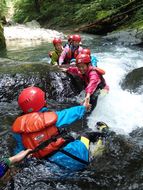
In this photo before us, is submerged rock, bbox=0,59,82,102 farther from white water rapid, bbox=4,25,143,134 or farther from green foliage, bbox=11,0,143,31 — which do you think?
green foliage, bbox=11,0,143,31

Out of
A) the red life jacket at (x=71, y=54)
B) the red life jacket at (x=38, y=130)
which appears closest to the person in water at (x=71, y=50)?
the red life jacket at (x=71, y=54)

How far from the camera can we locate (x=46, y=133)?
14.0 ft

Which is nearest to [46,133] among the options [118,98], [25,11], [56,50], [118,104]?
[118,104]

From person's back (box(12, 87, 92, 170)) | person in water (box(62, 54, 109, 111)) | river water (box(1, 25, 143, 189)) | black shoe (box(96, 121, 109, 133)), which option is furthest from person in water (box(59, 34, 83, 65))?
person's back (box(12, 87, 92, 170))

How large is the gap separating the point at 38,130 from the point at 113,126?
314cm

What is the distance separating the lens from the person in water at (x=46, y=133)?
417cm

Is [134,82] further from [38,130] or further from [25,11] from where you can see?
[25,11]

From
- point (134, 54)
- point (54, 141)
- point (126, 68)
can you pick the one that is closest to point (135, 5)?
point (134, 54)

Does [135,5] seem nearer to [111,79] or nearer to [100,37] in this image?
[100,37]

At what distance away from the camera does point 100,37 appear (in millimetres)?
16797

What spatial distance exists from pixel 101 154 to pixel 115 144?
423 mm

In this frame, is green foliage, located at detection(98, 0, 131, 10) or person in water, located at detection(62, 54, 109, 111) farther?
green foliage, located at detection(98, 0, 131, 10)

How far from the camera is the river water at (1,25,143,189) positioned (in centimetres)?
448

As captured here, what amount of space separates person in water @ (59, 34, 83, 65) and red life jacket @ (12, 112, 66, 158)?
526 cm
